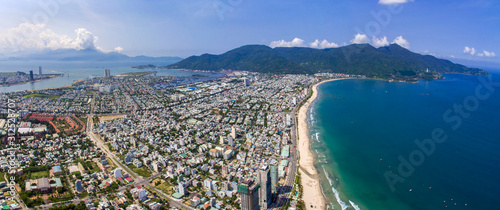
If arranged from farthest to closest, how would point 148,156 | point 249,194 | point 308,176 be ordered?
point 148,156
point 308,176
point 249,194

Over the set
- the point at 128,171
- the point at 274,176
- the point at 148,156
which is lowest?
the point at 128,171

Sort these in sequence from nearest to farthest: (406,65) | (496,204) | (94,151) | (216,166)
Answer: (496,204) → (216,166) → (94,151) → (406,65)

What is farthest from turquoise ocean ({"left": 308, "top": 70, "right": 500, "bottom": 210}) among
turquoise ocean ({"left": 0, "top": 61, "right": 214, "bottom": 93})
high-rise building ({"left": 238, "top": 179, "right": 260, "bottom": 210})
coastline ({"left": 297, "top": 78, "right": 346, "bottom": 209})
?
turquoise ocean ({"left": 0, "top": 61, "right": 214, "bottom": 93})

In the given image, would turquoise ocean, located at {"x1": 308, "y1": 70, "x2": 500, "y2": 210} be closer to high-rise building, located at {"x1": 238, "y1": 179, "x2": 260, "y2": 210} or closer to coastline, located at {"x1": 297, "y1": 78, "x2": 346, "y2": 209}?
coastline, located at {"x1": 297, "y1": 78, "x2": 346, "y2": 209}

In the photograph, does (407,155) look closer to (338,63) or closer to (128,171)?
(128,171)

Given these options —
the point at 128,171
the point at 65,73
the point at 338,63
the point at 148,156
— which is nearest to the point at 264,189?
the point at 128,171

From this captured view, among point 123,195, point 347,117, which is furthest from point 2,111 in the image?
point 347,117

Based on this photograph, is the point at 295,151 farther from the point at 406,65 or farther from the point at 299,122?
the point at 406,65
